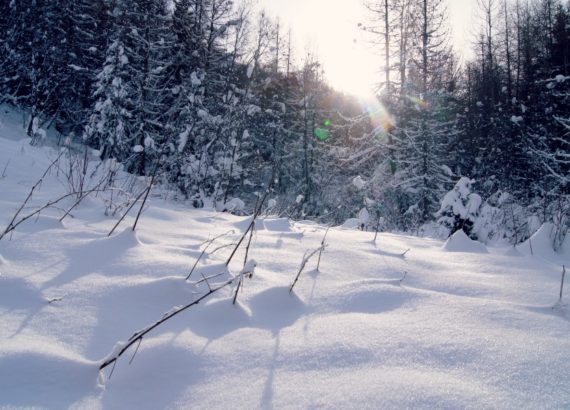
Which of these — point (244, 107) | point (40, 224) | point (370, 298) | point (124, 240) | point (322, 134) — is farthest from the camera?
point (322, 134)

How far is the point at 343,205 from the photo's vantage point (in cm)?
1630

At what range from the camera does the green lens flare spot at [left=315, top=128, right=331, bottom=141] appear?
2334 cm

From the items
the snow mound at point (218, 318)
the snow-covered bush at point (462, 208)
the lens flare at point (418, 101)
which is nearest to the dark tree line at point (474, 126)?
the lens flare at point (418, 101)

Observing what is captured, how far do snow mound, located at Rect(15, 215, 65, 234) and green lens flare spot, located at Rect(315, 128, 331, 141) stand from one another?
2169 centimetres

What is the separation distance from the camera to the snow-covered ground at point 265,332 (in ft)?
2.88

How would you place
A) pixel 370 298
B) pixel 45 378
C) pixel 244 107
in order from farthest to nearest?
pixel 244 107 < pixel 370 298 < pixel 45 378

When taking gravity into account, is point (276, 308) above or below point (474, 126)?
below

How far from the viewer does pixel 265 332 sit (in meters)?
1.27

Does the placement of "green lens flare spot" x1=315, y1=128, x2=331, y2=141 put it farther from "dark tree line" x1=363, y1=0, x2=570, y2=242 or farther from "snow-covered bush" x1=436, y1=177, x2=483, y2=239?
"snow-covered bush" x1=436, y1=177, x2=483, y2=239

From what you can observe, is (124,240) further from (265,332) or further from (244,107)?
(244,107)

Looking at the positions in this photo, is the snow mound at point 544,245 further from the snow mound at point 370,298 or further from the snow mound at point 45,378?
the snow mound at point 45,378

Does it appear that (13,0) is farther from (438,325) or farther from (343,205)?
(438,325)

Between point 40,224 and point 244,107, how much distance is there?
10.5 meters

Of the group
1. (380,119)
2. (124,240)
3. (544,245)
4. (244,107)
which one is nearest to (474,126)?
(380,119)
